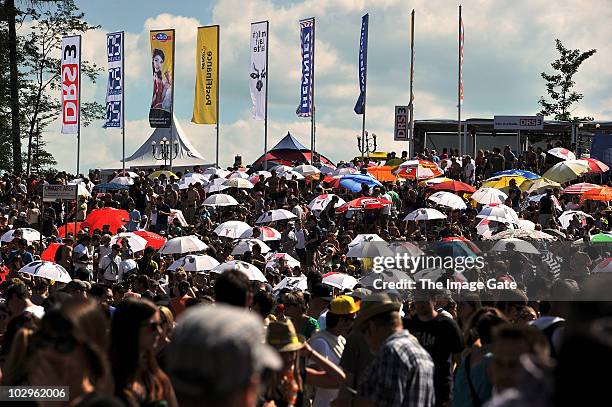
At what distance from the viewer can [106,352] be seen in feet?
15.4

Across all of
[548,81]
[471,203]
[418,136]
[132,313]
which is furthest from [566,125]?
[132,313]

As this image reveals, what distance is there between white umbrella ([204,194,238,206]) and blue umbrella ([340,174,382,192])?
127 inches

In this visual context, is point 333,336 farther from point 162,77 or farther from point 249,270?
point 162,77

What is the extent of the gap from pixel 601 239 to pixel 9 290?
13472 mm

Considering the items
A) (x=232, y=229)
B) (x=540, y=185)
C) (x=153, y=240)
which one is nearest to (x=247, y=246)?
(x=232, y=229)

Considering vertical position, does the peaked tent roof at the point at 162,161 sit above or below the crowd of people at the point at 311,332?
above

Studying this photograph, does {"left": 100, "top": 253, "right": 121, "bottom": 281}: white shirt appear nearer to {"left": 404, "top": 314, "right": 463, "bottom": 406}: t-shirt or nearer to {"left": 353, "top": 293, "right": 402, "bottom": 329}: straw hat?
{"left": 404, "top": 314, "right": 463, "bottom": 406}: t-shirt

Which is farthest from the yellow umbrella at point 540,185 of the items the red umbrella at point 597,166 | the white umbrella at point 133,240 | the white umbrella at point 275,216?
the white umbrella at point 133,240

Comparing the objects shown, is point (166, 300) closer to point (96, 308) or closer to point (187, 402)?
point (96, 308)

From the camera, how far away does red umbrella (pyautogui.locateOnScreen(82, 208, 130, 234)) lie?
26.4 m

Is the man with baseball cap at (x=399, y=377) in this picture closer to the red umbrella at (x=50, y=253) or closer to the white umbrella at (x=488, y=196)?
the red umbrella at (x=50, y=253)

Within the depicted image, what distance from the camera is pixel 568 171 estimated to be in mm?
30094

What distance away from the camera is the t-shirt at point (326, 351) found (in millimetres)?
7625

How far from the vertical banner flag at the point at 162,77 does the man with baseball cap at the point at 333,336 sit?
34.8 m
